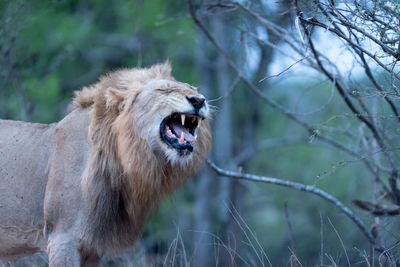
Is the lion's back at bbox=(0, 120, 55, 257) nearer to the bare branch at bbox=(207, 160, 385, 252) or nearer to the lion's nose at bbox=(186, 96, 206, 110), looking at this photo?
the lion's nose at bbox=(186, 96, 206, 110)

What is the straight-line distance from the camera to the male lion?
4223 millimetres

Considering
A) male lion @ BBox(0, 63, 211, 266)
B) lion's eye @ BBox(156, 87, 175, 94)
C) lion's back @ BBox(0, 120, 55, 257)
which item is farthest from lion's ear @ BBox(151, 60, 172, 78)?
lion's back @ BBox(0, 120, 55, 257)

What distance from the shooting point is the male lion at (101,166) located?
13.9 ft

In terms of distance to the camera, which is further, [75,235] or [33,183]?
[33,183]

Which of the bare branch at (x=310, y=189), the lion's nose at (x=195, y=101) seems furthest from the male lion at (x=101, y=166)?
the bare branch at (x=310, y=189)

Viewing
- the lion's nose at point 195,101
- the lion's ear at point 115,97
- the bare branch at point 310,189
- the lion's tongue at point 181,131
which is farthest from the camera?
the bare branch at point 310,189

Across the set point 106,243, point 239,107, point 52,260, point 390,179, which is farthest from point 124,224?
point 239,107

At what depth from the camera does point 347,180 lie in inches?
661

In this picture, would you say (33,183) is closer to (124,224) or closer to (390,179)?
(124,224)

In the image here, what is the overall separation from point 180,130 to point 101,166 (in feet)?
2.12

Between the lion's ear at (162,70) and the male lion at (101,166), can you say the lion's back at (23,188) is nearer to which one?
the male lion at (101,166)

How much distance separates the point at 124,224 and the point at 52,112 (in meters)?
9.35

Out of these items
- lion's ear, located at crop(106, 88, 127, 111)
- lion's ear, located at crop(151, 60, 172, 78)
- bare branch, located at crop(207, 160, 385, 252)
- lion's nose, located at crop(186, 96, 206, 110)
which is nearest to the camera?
lion's nose, located at crop(186, 96, 206, 110)

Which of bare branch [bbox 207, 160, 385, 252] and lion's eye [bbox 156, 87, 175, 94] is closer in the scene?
lion's eye [bbox 156, 87, 175, 94]
